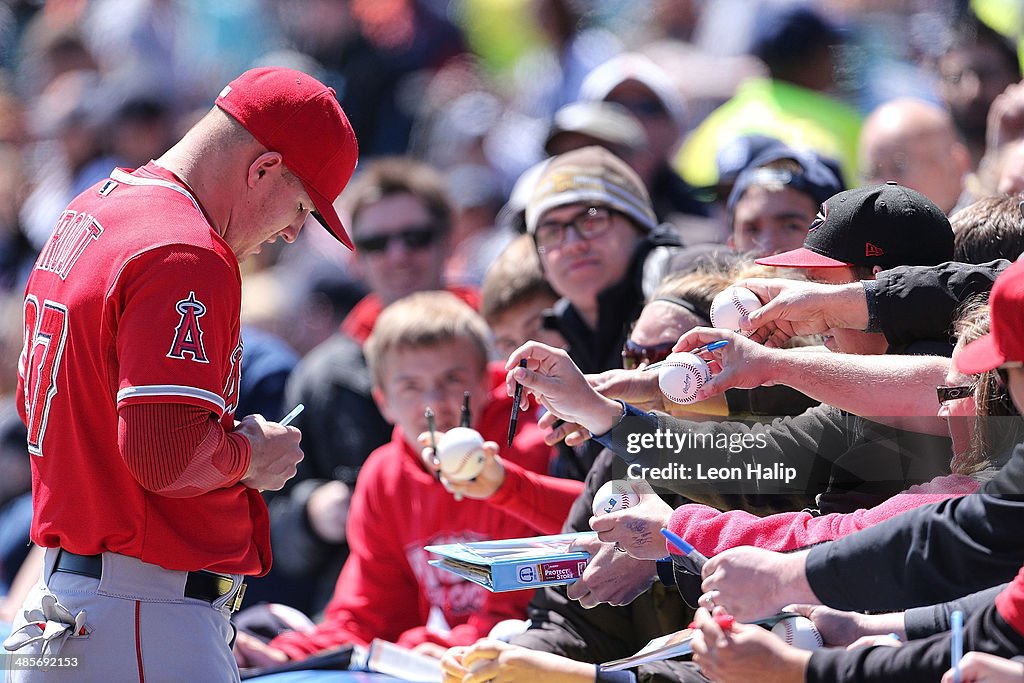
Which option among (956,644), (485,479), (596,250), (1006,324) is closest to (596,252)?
(596,250)

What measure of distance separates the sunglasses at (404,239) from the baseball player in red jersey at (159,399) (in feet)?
8.26

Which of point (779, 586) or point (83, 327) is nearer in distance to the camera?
point (779, 586)

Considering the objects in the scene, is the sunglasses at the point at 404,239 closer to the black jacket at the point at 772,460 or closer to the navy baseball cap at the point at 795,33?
the navy baseball cap at the point at 795,33

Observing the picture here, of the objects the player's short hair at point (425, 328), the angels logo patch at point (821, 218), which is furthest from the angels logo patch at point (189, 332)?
the player's short hair at point (425, 328)

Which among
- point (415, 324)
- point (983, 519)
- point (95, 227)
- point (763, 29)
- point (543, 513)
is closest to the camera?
point (983, 519)

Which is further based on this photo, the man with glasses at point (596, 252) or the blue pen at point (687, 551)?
the man with glasses at point (596, 252)

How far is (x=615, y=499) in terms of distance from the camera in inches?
118

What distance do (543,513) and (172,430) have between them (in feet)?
4.39

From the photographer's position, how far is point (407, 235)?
566 cm

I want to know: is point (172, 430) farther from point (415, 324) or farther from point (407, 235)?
point (407, 235)

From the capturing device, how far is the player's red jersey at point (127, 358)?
2.73 m

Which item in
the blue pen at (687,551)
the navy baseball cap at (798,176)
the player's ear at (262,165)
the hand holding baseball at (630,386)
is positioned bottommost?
the blue pen at (687,551)

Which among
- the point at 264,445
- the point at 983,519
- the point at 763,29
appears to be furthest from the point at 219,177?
the point at 763,29

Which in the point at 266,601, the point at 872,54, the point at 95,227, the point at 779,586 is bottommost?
the point at 266,601
